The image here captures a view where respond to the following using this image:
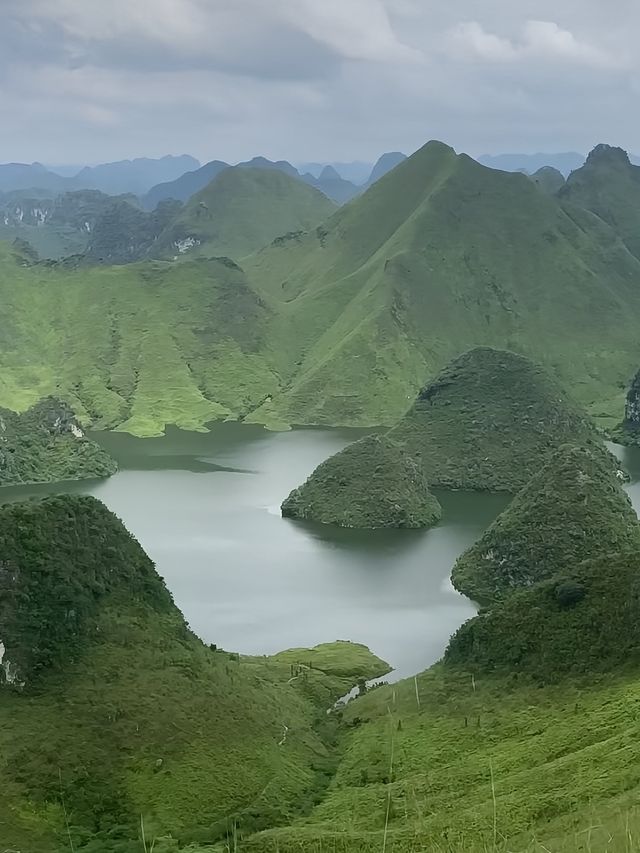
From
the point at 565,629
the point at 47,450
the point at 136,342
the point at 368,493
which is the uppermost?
the point at 136,342

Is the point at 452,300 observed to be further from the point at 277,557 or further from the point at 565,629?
the point at 565,629

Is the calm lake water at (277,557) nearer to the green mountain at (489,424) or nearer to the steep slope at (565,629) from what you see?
the green mountain at (489,424)

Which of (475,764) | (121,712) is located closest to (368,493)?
(121,712)

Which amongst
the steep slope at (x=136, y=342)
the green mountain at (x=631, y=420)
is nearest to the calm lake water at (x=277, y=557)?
the green mountain at (x=631, y=420)

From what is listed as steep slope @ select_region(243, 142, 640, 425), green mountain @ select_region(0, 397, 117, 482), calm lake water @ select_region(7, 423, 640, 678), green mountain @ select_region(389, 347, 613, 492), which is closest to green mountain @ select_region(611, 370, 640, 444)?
calm lake water @ select_region(7, 423, 640, 678)

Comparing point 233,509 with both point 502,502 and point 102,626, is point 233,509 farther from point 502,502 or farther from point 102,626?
point 102,626
